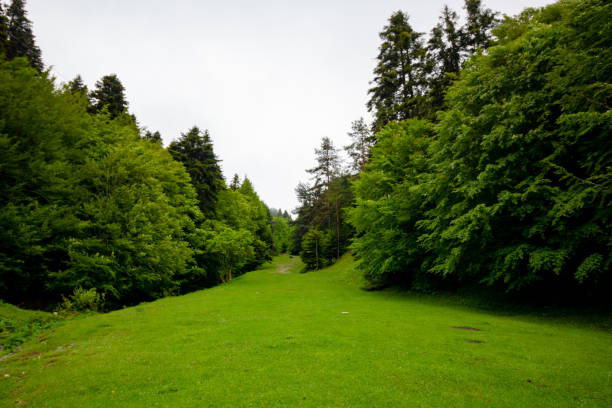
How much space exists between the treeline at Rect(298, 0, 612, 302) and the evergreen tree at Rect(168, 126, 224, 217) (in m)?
23.6

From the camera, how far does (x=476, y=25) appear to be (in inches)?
1077

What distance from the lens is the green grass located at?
17.4 feet

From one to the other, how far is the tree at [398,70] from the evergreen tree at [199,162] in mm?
23172

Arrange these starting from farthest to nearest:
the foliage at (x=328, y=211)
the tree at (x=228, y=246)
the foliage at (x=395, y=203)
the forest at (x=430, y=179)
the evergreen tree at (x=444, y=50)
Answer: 1. the foliage at (x=328, y=211)
2. the tree at (x=228, y=246)
3. the evergreen tree at (x=444, y=50)
4. the foliage at (x=395, y=203)
5. the forest at (x=430, y=179)

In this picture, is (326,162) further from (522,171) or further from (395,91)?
(522,171)

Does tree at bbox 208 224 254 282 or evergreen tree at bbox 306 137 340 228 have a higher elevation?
evergreen tree at bbox 306 137 340 228

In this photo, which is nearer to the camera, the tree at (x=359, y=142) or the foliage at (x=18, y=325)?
the foliage at (x=18, y=325)

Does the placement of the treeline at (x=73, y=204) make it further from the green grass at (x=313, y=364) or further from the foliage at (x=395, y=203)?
the foliage at (x=395, y=203)

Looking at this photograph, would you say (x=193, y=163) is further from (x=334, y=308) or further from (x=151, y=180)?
(x=334, y=308)

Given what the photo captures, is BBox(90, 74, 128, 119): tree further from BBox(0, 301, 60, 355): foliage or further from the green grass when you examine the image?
the green grass

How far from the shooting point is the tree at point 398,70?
3116cm

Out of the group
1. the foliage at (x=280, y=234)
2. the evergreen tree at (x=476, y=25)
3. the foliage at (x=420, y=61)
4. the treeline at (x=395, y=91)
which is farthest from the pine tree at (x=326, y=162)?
the foliage at (x=280, y=234)

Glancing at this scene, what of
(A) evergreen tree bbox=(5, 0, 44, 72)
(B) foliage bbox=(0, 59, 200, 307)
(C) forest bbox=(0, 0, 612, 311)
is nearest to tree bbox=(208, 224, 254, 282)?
(C) forest bbox=(0, 0, 612, 311)

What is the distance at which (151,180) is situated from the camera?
24.2 metres
